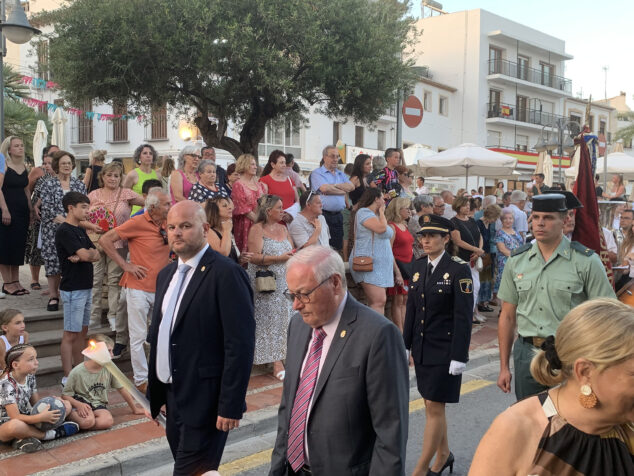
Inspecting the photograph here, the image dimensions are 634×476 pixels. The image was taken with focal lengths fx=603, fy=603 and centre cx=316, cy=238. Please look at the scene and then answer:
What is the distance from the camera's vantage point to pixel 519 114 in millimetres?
43969

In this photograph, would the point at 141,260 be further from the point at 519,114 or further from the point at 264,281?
the point at 519,114

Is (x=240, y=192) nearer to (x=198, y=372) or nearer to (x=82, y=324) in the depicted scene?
(x=82, y=324)

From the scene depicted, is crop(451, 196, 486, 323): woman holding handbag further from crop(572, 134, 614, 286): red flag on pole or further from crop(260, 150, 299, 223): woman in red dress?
crop(572, 134, 614, 286): red flag on pole

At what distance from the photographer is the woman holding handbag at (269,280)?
6.97m

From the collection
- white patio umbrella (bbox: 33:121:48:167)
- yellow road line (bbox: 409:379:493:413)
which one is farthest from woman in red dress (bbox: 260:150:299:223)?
white patio umbrella (bbox: 33:121:48:167)

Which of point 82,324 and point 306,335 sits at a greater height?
point 306,335

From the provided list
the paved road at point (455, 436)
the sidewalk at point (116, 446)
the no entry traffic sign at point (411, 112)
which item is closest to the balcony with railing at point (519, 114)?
the no entry traffic sign at point (411, 112)

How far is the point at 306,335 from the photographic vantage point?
9.51 feet

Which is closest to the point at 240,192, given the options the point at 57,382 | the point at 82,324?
the point at 82,324

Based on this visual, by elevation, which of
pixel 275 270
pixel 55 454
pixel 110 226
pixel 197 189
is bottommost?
pixel 55 454

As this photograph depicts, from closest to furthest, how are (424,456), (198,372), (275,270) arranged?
(198,372), (424,456), (275,270)

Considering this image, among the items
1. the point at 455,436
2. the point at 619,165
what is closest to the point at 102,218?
the point at 455,436

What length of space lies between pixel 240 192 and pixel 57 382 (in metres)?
3.05

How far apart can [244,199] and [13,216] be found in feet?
10.6
